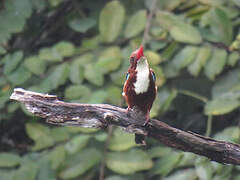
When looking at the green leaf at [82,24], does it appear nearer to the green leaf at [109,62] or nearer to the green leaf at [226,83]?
the green leaf at [109,62]

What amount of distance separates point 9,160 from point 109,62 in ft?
2.79

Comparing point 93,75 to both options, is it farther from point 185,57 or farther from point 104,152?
point 185,57

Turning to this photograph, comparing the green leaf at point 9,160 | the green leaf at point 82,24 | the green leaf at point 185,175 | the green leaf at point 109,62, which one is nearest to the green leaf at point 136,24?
the green leaf at point 109,62

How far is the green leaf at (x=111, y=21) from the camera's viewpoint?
3070mm

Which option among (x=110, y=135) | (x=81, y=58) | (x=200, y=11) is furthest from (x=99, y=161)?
(x=200, y=11)

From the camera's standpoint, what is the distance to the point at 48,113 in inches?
70.0

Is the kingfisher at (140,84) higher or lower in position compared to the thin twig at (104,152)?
higher

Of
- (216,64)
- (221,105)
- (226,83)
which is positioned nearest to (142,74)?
(221,105)

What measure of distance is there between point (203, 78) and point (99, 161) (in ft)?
3.14

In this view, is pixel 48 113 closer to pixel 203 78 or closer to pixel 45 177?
pixel 45 177

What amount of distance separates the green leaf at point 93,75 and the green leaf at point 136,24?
356 mm

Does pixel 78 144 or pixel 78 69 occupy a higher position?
pixel 78 69

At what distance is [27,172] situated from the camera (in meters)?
2.73

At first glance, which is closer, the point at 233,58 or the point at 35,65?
the point at 233,58
